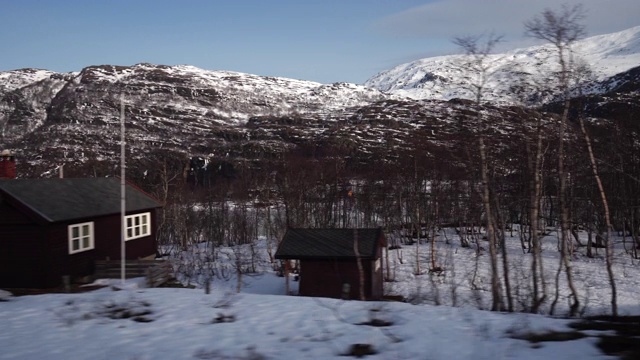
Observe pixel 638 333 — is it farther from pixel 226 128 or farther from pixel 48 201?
pixel 226 128

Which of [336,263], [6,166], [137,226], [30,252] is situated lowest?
[336,263]

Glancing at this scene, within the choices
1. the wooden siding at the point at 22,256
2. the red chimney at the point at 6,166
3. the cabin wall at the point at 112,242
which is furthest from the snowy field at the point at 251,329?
the red chimney at the point at 6,166

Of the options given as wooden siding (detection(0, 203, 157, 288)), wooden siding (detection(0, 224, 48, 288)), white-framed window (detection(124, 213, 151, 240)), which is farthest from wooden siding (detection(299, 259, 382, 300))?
wooden siding (detection(0, 224, 48, 288))

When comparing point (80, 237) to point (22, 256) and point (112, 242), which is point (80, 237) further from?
point (112, 242)

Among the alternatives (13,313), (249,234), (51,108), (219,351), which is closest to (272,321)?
(219,351)

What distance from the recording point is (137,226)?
84.1 feet

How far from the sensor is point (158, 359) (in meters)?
5.96

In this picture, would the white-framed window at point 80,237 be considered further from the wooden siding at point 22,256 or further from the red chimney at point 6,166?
the red chimney at point 6,166

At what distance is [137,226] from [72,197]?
13.9 feet

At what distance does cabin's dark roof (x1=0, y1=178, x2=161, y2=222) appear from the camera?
1912 centimetres

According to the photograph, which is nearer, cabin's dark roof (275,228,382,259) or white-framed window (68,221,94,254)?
white-framed window (68,221,94,254)

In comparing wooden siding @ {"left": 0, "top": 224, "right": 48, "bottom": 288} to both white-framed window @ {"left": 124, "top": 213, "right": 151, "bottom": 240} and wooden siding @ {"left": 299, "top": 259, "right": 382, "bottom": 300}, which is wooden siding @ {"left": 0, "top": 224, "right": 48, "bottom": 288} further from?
wooden siding @ {"left": 299, "top": 259, "right": 382, "bottom": 300}

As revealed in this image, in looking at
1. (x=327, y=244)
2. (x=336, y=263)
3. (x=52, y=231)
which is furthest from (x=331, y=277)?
(x=52, y=231)

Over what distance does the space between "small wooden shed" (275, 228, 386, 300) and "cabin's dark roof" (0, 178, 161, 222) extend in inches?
336
